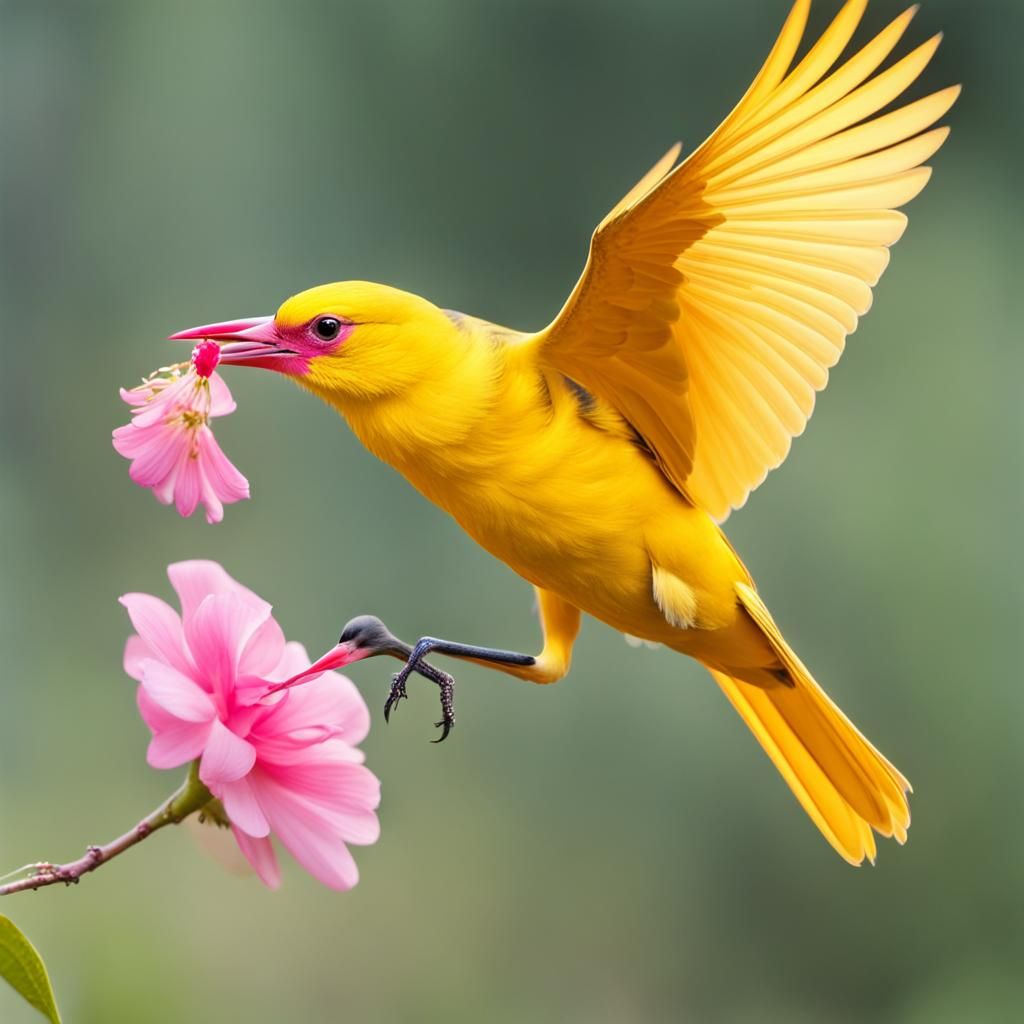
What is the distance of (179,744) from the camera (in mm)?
644

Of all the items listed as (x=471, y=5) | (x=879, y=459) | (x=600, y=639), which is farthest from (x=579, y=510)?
(x=471, y=5)

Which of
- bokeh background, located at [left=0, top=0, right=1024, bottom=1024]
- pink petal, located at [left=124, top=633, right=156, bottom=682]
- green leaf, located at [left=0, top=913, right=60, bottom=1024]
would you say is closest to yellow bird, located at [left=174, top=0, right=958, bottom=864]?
pink petal, located at [left=124, top=633, right=156, bottom=682]

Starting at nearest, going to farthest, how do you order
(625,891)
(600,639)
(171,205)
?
(600,639), (625,891), (171,205)

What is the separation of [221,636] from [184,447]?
0.10 meters

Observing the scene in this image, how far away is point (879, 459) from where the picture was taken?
245 cm

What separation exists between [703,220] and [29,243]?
92.7 inches

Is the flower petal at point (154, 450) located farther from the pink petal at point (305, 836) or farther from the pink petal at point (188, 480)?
the pink petal at point (305, 836)

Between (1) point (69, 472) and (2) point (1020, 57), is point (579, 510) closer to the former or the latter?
(1) point (69, 472)

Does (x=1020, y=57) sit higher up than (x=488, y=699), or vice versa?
(x=1020, y=57)

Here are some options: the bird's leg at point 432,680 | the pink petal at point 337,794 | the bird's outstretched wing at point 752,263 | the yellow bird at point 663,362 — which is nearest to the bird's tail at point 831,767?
the yellow bird at point 663,362

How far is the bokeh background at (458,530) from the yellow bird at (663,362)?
1.34 meters

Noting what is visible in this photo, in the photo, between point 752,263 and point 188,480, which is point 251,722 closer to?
point 188,480

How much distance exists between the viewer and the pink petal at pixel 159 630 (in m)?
0.66

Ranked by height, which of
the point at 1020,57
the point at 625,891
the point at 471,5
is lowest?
the point at 625,891
